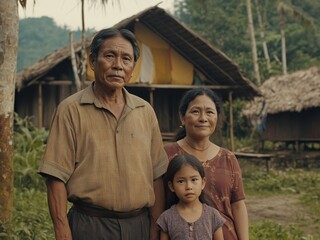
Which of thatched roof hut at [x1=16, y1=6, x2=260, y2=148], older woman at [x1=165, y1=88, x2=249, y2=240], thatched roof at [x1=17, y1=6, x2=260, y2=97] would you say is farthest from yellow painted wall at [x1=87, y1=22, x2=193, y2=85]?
older woman at [x1=165, y1=88, x2=249, y2=240]

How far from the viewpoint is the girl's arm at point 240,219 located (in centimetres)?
278

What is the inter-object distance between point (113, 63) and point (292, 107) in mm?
15611

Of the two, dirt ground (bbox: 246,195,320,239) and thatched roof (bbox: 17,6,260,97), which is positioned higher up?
thatched roof (bbox: 17,6,260,97)

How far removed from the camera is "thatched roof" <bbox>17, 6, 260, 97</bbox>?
38.4ft

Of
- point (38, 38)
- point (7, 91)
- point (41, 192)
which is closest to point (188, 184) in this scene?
point (7, 91)

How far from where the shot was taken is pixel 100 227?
247 cm

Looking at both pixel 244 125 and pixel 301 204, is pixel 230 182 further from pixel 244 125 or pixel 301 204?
pixel 244 125

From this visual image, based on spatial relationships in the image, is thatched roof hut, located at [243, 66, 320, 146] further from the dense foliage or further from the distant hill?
the distant hill

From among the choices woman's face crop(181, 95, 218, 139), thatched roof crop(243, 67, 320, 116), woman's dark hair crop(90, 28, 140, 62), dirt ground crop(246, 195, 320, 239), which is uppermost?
thatched roof crop(243, 67, 320, 116)

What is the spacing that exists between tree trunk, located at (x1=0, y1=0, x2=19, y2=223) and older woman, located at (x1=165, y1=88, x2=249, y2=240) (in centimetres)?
209

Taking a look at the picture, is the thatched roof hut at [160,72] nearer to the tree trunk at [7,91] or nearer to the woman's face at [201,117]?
the tree trunk at [7,91]

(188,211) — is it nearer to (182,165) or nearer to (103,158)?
(182,165)

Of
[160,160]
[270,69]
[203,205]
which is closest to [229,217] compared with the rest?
[203,205]

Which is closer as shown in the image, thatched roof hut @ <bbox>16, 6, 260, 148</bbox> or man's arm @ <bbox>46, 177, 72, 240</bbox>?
man's arm @ <bbox>46, 177, 72, 240</bbox>
